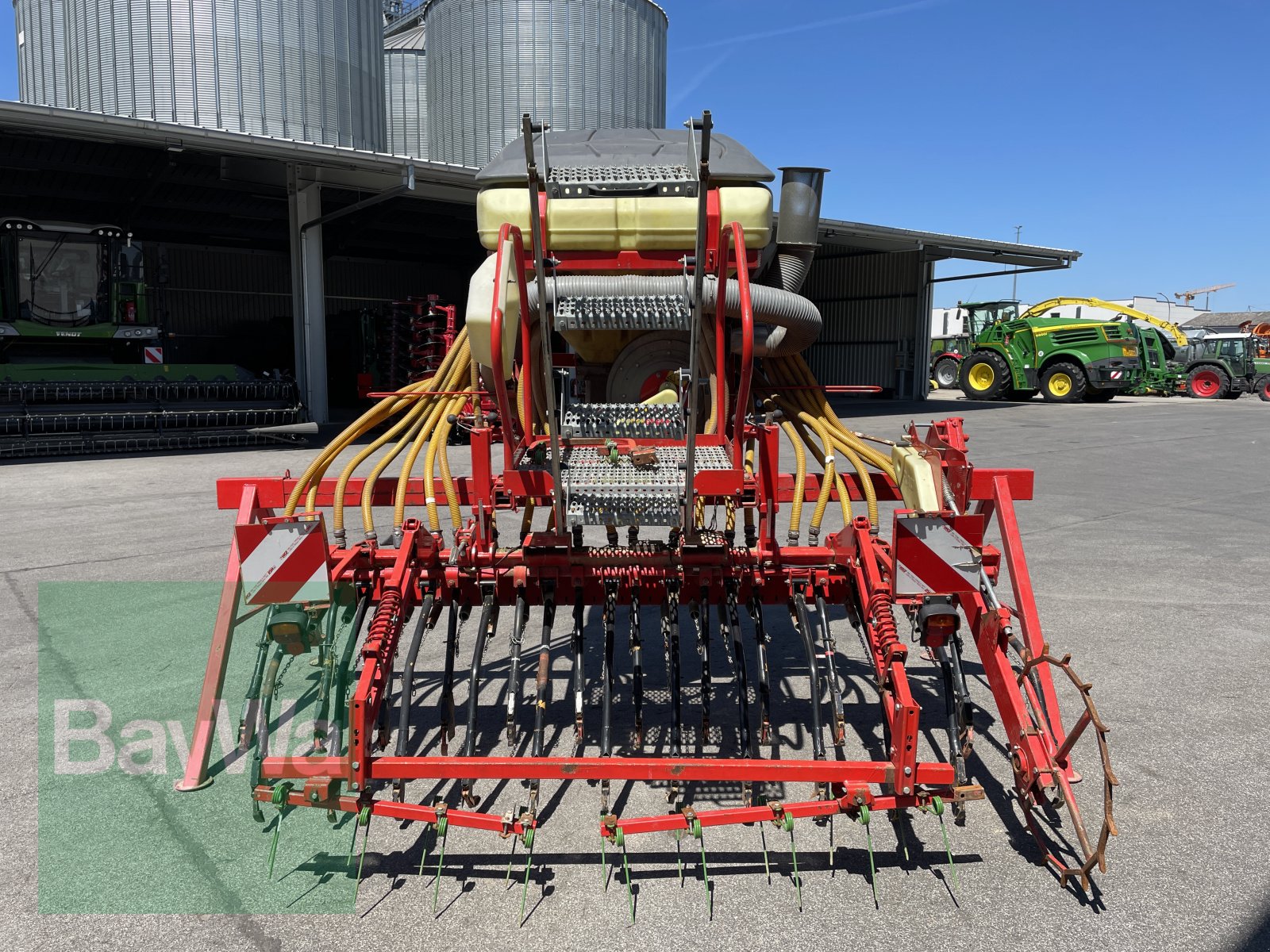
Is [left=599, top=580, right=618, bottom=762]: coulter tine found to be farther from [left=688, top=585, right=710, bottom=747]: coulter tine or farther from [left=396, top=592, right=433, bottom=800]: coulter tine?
[left=396, top=592, right=433, bottom=800]: coulter tine

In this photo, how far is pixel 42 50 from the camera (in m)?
16.4

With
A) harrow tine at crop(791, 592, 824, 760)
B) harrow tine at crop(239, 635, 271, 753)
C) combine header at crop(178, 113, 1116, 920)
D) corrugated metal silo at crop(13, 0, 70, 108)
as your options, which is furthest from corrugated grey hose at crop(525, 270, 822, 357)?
corrugated metal silo at crop(13, 0, 70, 108)

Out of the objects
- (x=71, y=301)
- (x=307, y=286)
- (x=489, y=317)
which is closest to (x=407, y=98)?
(x=307, y=286)

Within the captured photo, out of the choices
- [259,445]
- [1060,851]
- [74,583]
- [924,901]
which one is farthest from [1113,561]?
[259,445]

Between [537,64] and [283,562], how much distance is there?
1757cm

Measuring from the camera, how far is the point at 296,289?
1554 cm

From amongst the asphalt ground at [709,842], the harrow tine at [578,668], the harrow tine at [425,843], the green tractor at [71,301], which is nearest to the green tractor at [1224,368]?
the asphalt ground at [709,842]

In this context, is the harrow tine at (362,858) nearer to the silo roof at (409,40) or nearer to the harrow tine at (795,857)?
the harrow tine at (795,857)

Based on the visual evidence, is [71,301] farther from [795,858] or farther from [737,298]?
[795,858]

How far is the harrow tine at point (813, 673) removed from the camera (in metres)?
2.92

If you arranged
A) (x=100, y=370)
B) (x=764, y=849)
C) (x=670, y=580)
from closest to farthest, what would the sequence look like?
(x=764, y=849)
(x=670, y=580)
(x=100, y=370)

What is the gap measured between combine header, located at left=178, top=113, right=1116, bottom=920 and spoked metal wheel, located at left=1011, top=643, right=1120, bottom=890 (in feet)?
0.04

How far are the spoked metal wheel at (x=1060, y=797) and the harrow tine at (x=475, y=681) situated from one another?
1715mm

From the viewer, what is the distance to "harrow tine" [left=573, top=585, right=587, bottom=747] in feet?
9.79
